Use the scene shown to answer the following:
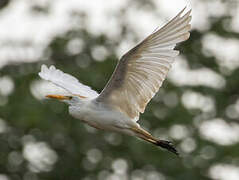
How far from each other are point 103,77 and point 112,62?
0.69 ft

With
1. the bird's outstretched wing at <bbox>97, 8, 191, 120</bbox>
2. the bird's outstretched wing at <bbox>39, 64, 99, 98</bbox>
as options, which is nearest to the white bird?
the bird's outstretched wing at <bbox>97, 8, 191, 120</bbox>

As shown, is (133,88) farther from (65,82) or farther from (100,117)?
(65,82)

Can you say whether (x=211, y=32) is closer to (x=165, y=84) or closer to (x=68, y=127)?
(x=165, y=84)

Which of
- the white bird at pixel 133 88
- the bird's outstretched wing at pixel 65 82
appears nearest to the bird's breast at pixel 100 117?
the white bird at pixel 133 88

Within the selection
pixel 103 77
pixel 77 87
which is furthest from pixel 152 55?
pixel 103 77

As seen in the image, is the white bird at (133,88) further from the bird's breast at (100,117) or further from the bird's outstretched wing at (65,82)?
the bird's outstretched wing at (65,82)

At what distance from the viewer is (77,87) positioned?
5.45 meters

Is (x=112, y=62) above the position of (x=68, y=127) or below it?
above

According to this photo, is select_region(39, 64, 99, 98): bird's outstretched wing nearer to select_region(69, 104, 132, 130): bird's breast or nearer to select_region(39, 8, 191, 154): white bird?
select_region(39, 8, 191, 154): white bird

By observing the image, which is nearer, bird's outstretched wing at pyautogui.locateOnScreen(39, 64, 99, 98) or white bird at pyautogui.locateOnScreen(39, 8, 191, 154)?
white bird at pyautogui.locateOnScreen(39, 8, 191, 154)

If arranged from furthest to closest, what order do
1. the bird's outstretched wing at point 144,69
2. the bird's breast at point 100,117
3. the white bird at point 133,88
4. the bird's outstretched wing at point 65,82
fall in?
the bird's outstretched wing at point 65,82
the bird's breast at point 100,117
the white bird at point 133,88
the bird's outstretched wing at point 144,69

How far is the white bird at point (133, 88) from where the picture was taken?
4484mm

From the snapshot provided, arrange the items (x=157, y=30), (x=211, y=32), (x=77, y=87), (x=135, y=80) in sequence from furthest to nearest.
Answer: (x=211, y=32) → (x=77, y=87) → (x=135, y=80) → (x=157, y=30)

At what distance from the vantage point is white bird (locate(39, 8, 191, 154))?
448cm
